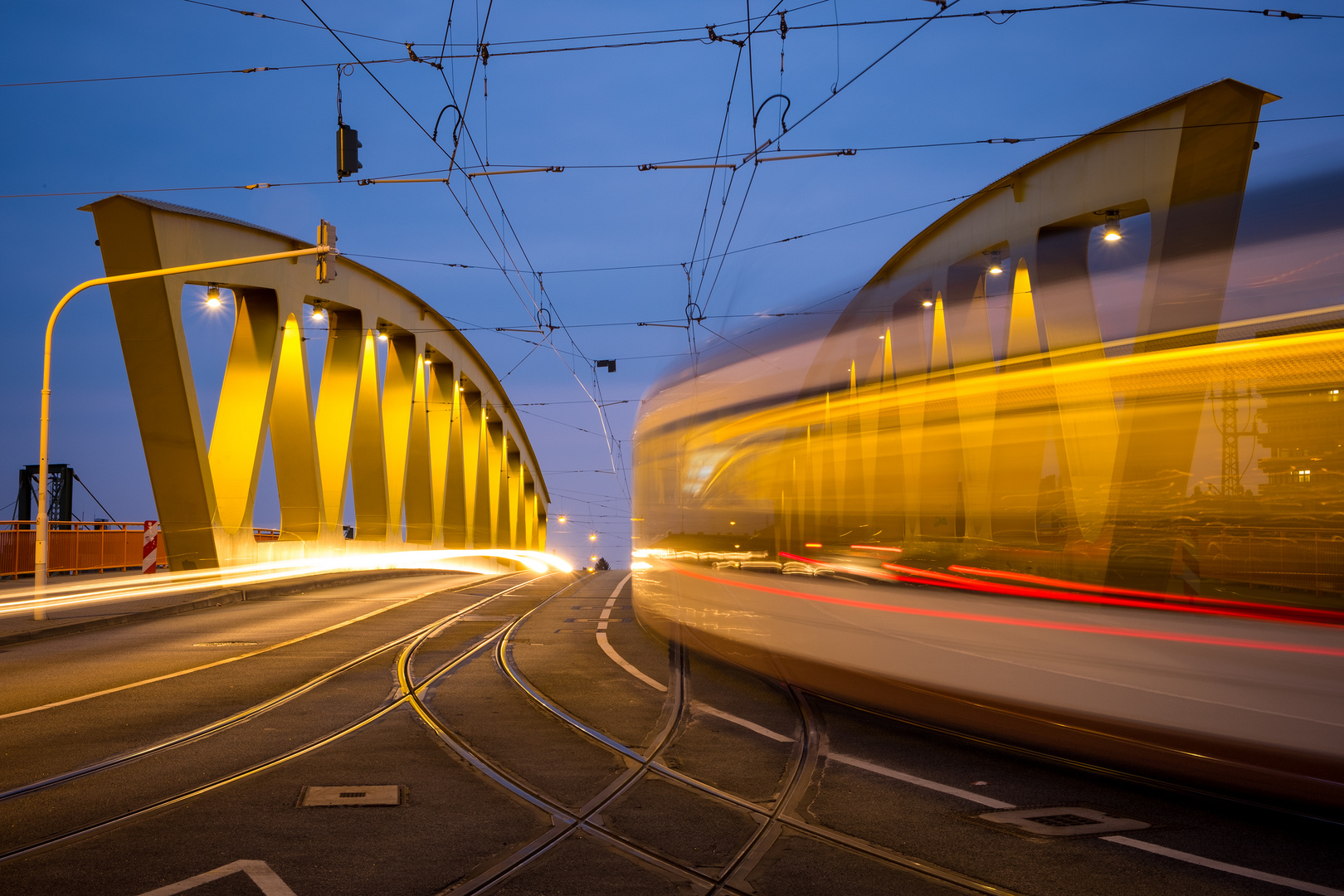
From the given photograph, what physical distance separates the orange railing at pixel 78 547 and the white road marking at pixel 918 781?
22.6 metres

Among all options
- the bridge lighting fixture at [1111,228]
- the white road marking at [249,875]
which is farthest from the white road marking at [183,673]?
the bridge lighting fixture at [1111,228]

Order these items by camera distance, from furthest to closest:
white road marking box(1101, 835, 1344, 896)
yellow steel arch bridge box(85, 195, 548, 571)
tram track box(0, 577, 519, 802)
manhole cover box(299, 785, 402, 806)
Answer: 1. yellow steel arch bridge box(85, 195, 548, 571)
2. tram track box(0, 577, 519, 802)
3. manhole cover box(299, 785, 402, 806)
4. white road marking box(1101, 835, 1344, 896)

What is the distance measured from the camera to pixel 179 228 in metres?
22.8

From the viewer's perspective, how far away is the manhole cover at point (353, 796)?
5680mm

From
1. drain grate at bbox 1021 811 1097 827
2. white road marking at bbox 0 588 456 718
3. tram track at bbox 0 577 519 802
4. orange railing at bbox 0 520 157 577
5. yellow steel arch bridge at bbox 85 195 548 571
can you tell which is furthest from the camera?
orange railing at bbox 0 520 157 577

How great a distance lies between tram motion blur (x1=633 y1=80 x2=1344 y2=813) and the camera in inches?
214

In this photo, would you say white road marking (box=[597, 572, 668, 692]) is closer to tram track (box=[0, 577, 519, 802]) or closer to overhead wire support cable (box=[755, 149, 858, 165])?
tram track (box=[0, 577, 519, 802])

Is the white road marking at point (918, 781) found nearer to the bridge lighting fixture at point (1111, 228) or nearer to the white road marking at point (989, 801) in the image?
the white road marking at point (989, 801)

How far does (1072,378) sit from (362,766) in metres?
5.46

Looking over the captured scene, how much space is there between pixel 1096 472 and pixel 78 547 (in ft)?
91.2

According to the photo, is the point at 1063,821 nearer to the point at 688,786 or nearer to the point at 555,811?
the point at 688,786

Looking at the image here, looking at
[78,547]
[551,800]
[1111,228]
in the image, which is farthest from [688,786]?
[78,547]

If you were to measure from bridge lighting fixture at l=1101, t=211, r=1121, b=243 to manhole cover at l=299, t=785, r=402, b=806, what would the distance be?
19.8 feet

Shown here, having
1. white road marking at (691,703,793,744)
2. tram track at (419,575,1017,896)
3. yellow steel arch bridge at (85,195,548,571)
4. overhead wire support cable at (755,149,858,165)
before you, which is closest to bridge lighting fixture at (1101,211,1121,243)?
tram track at (419,575,1017,896)
